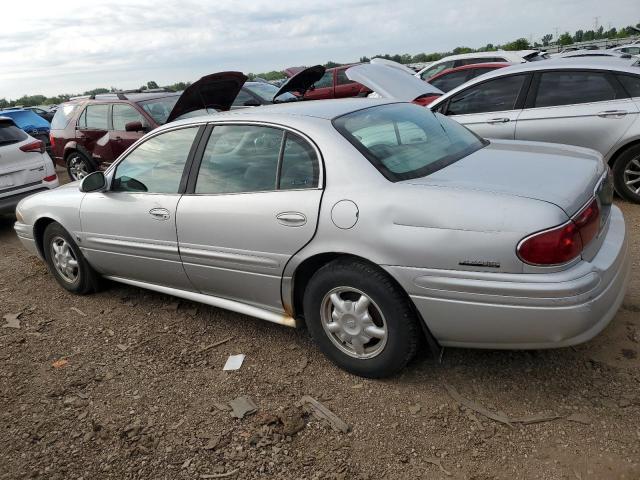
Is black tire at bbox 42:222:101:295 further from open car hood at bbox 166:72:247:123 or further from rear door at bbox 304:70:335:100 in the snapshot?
rear door at bbox 304:70:335:100

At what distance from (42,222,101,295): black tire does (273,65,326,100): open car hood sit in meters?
3.29

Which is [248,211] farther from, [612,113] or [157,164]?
[612,113]

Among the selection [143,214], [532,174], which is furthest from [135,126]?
[532,174]

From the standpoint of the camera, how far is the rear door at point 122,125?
27.5 feet

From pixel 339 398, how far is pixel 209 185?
5.12ft

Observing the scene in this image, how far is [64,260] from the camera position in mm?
4574

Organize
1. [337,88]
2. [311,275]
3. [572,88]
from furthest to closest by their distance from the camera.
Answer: [337,88] → [572,88] → [311,275]

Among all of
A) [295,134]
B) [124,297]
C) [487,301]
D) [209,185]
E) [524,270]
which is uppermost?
[295,134]

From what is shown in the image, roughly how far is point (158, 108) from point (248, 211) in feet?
20.5

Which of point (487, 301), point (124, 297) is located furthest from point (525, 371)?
point (124, 297)

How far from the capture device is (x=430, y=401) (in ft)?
9.10

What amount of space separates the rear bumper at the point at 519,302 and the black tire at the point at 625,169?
3440mm

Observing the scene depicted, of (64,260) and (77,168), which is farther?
(77,168)

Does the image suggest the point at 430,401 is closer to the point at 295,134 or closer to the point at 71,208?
the point at 295,134
